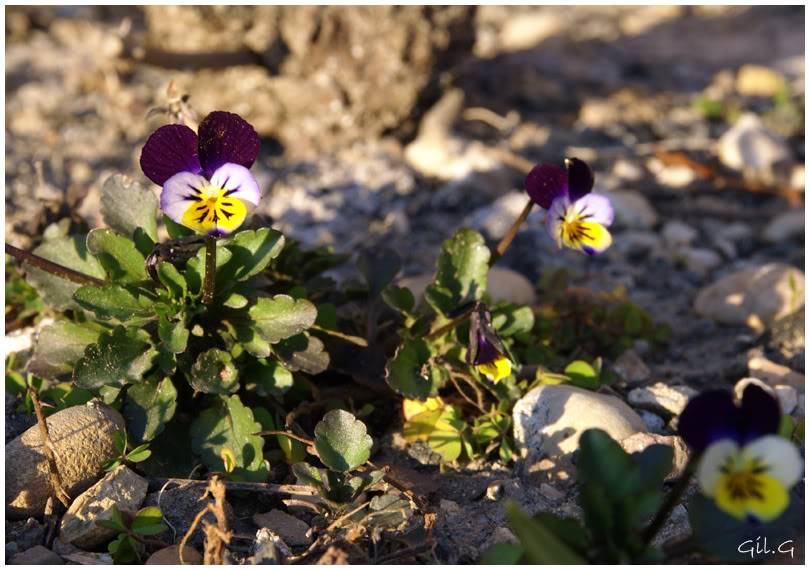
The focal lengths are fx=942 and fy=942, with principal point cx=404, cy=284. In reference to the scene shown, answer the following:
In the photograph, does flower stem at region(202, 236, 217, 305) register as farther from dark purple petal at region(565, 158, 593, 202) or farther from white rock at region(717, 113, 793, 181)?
white rock at region(717, 113, 793, 181)

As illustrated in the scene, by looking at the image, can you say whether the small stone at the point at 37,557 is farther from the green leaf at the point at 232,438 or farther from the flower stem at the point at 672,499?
the flower stem at the point at 672,499

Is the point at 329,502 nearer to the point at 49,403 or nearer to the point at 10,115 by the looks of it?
the point at 49,403

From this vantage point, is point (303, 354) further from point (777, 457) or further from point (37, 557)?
point (777, 457)

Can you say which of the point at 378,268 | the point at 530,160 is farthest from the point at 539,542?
the point at 530,160

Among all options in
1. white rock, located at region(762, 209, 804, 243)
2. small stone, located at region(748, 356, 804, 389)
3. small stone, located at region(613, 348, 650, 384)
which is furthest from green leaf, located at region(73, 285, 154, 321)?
white rock, located at region(762, 209, 804, 243)

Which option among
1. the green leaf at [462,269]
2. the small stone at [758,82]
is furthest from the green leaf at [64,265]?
the small stone at [758,82]

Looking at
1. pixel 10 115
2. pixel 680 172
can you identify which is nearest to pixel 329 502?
pixel 680 172

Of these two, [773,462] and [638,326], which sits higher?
[638,326]
